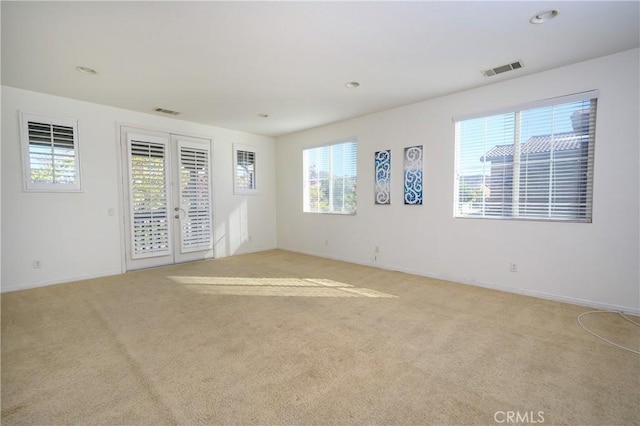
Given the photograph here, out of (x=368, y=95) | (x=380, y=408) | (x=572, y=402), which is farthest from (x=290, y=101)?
(x=572, y=402)

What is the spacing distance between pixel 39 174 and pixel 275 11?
4.16 metres

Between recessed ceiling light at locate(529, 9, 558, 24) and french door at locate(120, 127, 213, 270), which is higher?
recessed ceiling light at locate(529, 9, 558, 24)

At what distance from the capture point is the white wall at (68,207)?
3.93 meters

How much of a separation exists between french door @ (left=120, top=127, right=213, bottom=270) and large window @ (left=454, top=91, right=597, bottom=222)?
15.3 ft

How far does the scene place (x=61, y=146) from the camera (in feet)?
14.1

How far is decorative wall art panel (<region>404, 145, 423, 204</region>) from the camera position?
183 inches

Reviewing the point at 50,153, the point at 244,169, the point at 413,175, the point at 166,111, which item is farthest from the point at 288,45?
the point at 244,169

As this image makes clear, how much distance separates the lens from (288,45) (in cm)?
288

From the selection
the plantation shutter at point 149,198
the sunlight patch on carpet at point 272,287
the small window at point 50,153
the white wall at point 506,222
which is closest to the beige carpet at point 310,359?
the sunlight patch on carpet at point 272,287

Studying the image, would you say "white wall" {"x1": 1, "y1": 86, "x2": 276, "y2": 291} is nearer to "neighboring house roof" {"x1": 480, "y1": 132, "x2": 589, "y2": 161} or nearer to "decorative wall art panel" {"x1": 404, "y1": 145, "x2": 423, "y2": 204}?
"decorative wall art panel" {"x1": 404, "y1": 145, "x2": 423, "y2": 204}

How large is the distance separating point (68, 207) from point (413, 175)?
5325mm

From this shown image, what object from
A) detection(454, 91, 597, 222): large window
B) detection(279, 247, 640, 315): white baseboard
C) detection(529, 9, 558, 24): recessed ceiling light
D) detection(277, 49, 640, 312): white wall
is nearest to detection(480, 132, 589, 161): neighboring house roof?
detection(454, 91, 597, 222): large window

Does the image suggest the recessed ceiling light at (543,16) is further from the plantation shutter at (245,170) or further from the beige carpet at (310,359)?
the plantation shutter at (245,170)

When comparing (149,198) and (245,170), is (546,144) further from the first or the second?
(149,198)
